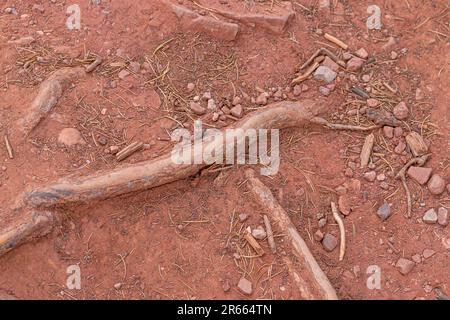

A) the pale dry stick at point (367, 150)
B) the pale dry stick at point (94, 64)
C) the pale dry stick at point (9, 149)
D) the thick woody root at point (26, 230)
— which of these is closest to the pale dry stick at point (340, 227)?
the pale dry stick at point (367, 150)

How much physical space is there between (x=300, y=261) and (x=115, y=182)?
1294mm

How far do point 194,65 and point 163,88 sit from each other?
309mm

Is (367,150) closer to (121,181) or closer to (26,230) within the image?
(121,181)

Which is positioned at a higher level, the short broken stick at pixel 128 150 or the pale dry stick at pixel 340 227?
the short broken stick at pixel 128 150

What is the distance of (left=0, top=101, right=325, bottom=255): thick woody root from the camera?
3.20 metres

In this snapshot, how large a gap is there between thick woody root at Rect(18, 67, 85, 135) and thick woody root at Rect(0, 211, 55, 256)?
63cm

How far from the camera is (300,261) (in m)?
3.21

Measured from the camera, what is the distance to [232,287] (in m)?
3.20

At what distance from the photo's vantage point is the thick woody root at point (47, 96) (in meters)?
3.49

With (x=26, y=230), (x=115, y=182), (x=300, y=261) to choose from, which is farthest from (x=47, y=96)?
(x=300, y=261)

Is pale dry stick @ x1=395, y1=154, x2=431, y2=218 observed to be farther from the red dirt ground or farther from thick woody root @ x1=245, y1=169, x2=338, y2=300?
thick woody root @ x1=245, y1=169, x2=338, y2=300

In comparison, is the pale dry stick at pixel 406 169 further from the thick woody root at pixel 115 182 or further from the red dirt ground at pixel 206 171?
the thick woody root at pixel 115 182
